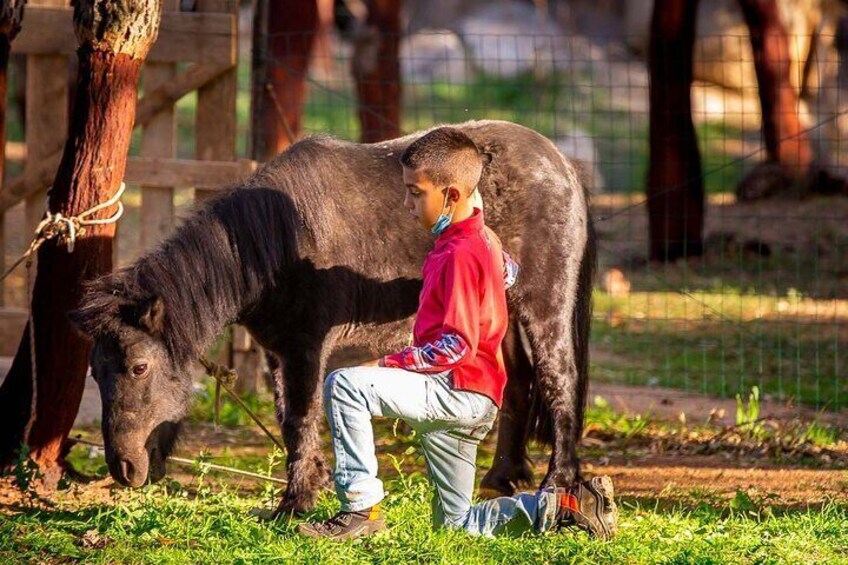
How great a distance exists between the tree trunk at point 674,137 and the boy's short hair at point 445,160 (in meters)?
7.68

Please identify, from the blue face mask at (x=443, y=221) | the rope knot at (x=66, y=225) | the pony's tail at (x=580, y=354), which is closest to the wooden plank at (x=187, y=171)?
the rope knot at (x=66, y=225)

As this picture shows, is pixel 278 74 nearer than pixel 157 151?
No

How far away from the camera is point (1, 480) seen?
5.75 meters

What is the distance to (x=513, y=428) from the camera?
6.10 meters

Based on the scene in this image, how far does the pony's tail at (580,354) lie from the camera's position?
226 inches

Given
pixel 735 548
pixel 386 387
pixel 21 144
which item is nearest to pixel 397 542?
pixel 386 387

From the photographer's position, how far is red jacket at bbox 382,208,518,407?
4.34m

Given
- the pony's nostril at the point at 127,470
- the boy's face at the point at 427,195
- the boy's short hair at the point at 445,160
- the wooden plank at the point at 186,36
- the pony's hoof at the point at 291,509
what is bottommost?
the pony's hoof at the point at 291,509

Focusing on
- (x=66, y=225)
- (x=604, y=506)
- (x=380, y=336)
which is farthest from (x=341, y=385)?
(x=66, y=225)

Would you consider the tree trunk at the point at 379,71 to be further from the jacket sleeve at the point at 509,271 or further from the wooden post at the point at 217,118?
the jacket sleeve at the point at 509,271

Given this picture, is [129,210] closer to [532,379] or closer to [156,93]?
[156,93]

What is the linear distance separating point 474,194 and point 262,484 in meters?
2.30

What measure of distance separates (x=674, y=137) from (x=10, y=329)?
7.65 metres

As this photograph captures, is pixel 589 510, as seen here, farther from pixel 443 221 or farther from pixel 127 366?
pixel 127 366
